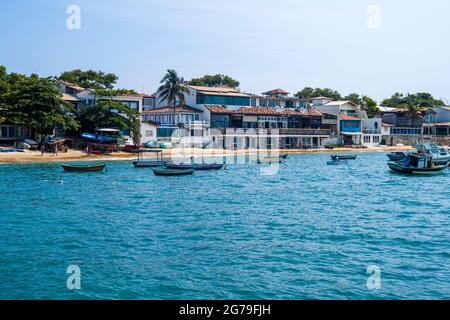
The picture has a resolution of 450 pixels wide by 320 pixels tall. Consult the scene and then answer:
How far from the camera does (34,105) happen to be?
63.0 metres

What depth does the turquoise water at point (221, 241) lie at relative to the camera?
16.0 meters

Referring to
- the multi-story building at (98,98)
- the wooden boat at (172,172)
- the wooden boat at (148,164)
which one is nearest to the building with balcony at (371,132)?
the multi-story building at (98,98)

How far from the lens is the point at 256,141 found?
3408 inches

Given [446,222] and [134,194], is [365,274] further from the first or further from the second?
[134,194]

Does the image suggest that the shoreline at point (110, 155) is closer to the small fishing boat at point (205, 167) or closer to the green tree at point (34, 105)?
the green tree at point (34, 105)

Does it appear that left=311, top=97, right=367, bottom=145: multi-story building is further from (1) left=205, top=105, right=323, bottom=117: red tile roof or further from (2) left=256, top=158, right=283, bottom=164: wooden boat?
(2) left=256, top=158, right=283, bottom=164: wooden boat

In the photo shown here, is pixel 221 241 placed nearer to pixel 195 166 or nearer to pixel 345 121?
pixel 195 166

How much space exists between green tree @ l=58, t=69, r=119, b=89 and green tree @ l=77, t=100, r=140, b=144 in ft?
78.6

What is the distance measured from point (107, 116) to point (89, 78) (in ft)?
98.9

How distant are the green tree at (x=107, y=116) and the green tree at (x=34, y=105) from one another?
4.61 meters

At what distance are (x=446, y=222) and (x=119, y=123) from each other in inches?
2036

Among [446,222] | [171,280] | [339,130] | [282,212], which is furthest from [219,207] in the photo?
[339,130]

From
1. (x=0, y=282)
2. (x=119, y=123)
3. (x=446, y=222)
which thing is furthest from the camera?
(x=119, y=123)

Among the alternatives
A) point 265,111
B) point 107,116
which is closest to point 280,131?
point 265,111
